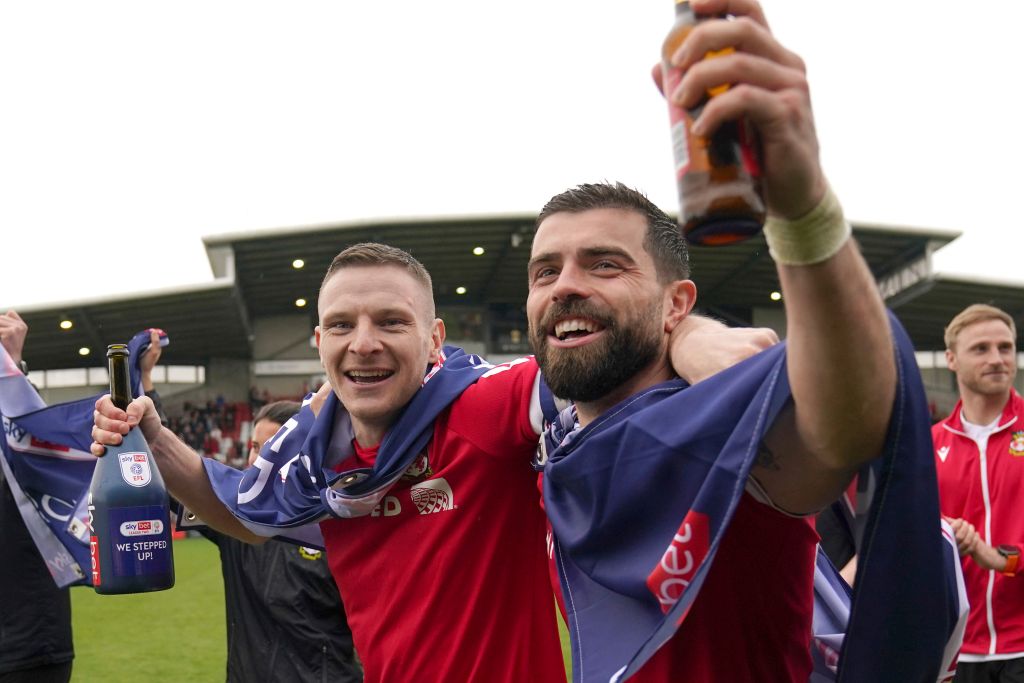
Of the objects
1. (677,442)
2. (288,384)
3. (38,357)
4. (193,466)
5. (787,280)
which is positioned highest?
(787,280)

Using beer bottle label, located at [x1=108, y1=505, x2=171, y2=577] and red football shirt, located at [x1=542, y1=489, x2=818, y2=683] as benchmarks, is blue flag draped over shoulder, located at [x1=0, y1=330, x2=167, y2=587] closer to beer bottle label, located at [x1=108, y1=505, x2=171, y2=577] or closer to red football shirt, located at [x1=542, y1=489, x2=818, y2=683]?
beer bottle label, located at [x1=108, y1=505, x2=171, y2=577]

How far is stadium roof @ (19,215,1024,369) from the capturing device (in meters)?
26.4

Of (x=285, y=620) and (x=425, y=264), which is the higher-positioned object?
(x=285, y=620)

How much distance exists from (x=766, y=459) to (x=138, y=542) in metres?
2.36

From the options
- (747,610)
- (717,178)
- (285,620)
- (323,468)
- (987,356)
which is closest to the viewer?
(717,178)

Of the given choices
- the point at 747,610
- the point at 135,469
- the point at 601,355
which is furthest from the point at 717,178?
the point at 135,469

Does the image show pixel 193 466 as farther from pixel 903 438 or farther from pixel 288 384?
pixel 288 384

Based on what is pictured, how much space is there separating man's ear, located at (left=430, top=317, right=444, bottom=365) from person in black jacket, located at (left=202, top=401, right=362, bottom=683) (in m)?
1.63

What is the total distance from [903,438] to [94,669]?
9.96 m

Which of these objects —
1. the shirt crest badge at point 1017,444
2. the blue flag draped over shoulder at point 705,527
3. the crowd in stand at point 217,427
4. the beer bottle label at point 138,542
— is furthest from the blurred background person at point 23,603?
the crowd in stand at point 217,427

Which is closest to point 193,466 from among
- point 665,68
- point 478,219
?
point 665,68

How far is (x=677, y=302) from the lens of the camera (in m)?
2.37

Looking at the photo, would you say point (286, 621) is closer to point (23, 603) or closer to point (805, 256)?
point (23, 603)

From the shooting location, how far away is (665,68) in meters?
1.49
